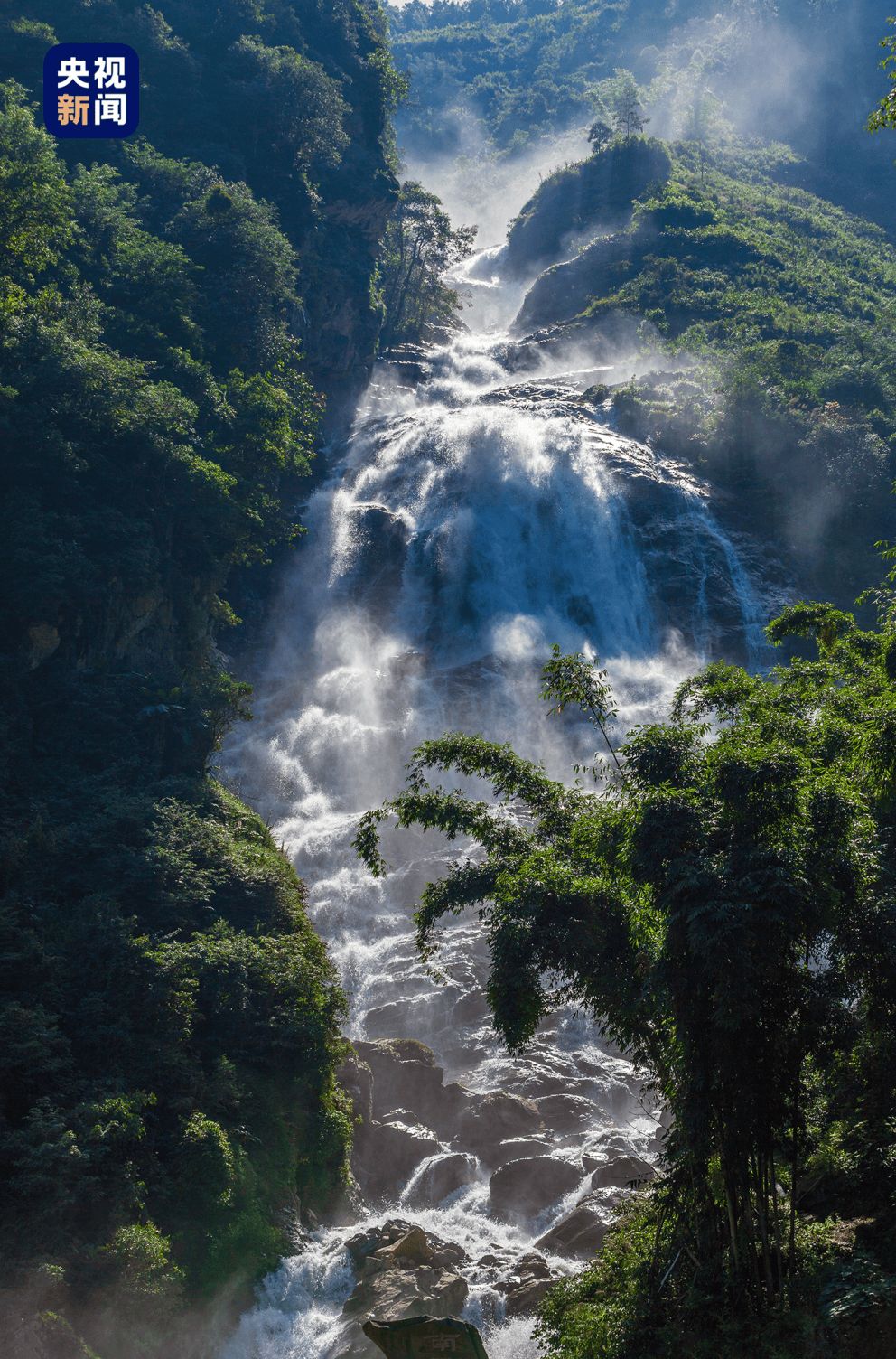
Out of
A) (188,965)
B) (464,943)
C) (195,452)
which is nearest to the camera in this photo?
(188,965)

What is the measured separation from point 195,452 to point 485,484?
1094 centimetres

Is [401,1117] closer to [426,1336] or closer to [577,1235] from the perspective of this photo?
[577,1235]

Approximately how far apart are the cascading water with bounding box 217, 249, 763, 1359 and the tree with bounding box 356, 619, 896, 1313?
25.7 ft

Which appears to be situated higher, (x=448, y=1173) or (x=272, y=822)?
(x=272, y=822)

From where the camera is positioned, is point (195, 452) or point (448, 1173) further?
point (195, 452)

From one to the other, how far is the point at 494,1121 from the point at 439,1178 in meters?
1.46

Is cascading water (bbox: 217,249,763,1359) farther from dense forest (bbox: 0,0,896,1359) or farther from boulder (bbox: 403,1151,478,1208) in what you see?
dense forest (bbox: 0,0,896,1359)

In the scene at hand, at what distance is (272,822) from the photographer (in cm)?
2222

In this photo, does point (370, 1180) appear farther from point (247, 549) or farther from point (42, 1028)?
point (247, 549)

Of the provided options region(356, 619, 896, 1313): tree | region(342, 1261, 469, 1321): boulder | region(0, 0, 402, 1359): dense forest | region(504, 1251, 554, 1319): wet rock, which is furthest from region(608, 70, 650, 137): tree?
region(342, 1261, 469, 1321): boulder

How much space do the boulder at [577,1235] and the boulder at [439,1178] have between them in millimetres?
1781

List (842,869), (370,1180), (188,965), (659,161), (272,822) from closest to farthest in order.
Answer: (842,869) < (188,965) < (370,1180) < (272,822) < (659,161)

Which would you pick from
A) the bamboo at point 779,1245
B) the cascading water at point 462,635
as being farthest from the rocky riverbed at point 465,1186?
the bamboo at point 779,1245

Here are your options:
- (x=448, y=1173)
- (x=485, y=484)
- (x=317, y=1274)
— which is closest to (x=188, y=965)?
(x=317, y=1274)
